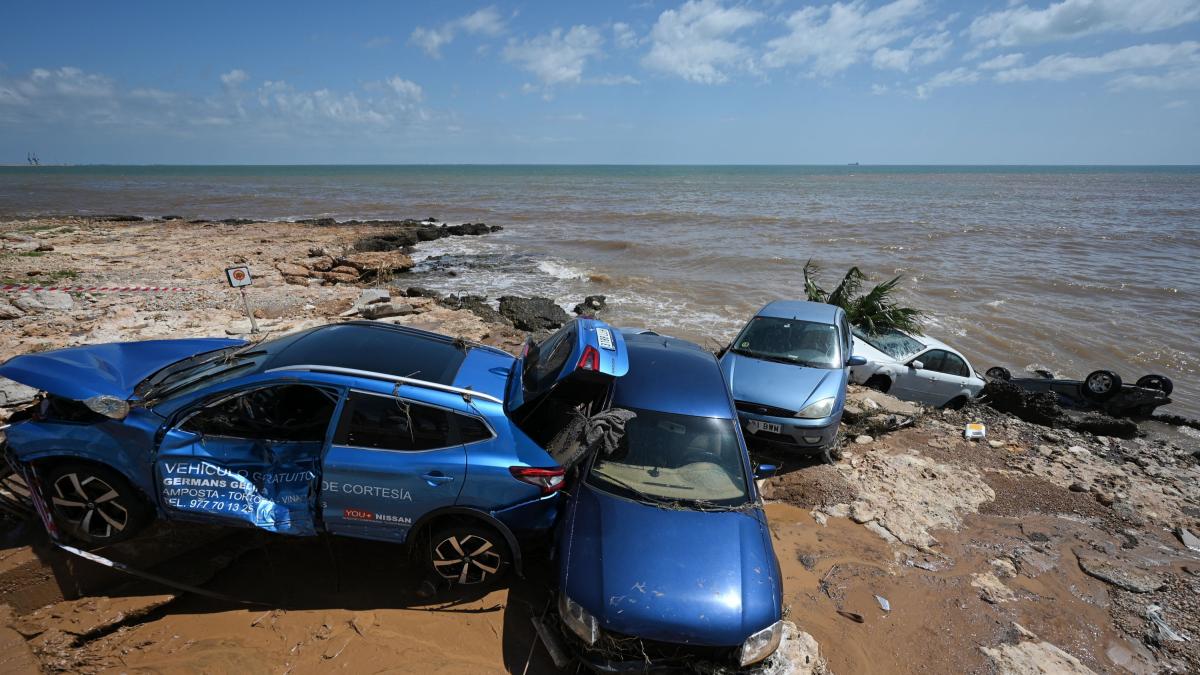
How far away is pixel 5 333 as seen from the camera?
28.4 ft

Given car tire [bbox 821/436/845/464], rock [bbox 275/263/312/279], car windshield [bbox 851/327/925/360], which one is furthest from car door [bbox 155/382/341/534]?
rock [bbox 275/263/312/279]

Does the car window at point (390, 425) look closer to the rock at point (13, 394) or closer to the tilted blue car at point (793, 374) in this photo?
the tilted blue car at point (793, 374)

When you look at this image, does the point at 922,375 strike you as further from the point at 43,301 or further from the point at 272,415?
the point at 43,301

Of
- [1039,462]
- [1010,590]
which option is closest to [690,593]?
[1010,590]

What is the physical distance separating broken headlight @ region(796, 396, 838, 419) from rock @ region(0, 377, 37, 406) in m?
8.15

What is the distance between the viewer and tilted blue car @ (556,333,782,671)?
318 centimetres

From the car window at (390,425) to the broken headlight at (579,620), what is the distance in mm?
1306

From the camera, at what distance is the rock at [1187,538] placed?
5.07m

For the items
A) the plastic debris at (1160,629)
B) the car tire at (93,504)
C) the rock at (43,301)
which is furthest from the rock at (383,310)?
the plastic debris at (1160,629)

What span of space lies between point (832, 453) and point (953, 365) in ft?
14.6

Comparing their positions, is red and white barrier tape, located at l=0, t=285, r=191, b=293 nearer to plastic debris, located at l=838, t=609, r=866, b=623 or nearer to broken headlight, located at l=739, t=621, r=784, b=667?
broken headlight, located at l=739, t=621, r=784, b=667

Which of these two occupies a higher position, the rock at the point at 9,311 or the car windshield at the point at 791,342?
the rock at the point at 9,311

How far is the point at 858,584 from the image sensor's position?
442 centimetres

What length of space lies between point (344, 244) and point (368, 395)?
69.0 ft
